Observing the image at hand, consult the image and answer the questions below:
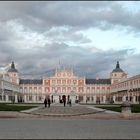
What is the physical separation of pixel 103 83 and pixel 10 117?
6215 inches

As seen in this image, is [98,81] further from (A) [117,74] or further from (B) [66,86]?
(B) [66,86]

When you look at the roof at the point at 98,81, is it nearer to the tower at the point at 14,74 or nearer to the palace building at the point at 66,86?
the palace building at the point at 66,86

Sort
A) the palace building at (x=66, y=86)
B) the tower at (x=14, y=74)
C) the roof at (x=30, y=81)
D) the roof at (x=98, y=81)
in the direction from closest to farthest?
the palace building at (x=66, y=86) → the tower at (x=14, y=74) → the roof at (x=98, y=81) → the roof at (x=30, y=81)

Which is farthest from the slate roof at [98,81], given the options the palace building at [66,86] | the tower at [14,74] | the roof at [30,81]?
the tower at [14,74]

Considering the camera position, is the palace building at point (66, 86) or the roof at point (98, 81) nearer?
the palace building at point (66, 86)

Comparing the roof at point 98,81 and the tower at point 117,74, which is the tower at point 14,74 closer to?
the roof at point 98,81

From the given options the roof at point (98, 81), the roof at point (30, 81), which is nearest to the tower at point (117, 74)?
the roof at point (98, 81)

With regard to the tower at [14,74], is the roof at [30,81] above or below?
below

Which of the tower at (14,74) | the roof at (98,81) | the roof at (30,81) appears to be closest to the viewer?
the tower at (14,74)

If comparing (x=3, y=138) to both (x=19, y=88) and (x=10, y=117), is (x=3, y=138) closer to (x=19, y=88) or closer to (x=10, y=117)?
(x=10, y=117)

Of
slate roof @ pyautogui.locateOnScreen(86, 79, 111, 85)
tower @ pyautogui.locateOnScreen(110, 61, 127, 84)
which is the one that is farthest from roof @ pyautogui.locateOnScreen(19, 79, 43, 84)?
tower @ pyautogui.locateOnScreen(110, 61, 127, 84)

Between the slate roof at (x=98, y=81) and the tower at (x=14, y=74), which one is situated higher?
the tower at (x=14, y=74)

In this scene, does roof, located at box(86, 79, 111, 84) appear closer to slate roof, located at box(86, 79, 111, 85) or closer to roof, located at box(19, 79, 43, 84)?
slate roof, located at box(86, 79, 111, 85)

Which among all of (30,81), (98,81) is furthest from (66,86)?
(30,81)
